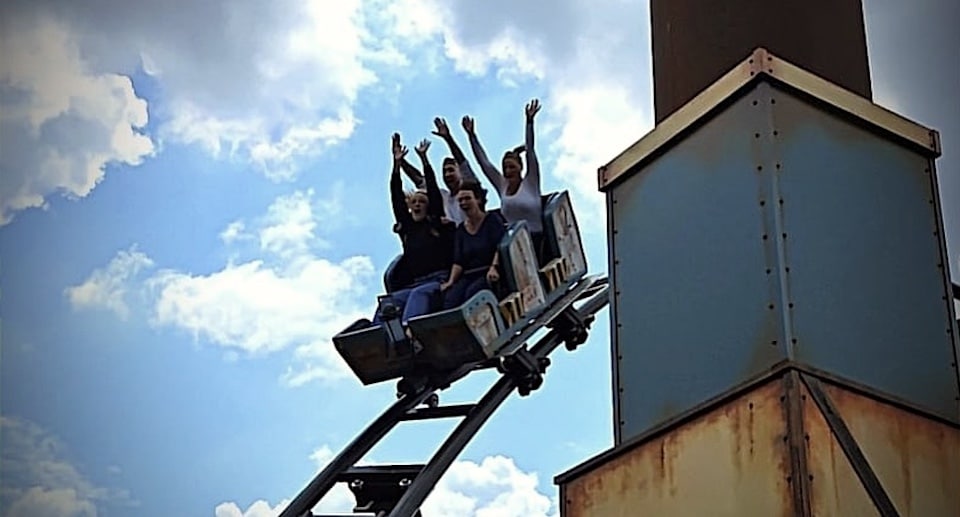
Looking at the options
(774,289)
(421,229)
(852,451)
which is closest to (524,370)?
(421,229)

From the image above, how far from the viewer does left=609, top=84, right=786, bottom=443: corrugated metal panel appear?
226 centimetres

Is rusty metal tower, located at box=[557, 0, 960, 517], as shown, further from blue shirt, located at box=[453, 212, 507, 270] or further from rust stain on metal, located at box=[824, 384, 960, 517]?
blue shirt, located at box=[453, 212, 507, 270]

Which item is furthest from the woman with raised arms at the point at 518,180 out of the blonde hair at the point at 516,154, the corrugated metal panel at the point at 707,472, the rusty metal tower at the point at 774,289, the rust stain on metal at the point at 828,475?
the rust stain on metal at the point at 828,475

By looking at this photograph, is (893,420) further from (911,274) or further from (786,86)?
(786,86)

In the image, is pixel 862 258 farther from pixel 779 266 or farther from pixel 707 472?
pixel 707 472

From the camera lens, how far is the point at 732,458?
6.79ft

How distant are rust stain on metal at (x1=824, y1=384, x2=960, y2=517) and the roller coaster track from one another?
265 cm

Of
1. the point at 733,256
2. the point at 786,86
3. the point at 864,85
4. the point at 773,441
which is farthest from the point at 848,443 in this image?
the point at 864,85

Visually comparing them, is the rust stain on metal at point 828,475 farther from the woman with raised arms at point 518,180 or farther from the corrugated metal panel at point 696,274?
the woman with raised arms at point 518,180

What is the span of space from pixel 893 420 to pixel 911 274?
0.44 metres

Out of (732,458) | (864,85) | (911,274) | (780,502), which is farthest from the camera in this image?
(864,85)

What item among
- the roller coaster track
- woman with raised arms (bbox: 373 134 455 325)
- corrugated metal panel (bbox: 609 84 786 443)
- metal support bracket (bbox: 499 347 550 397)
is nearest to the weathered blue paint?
corrugated metal panel (bbox: 609 84 786 443)

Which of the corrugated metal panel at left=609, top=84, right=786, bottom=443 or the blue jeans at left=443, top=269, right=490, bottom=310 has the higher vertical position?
the blue jeans at left=443, top=269, right=490, bottom=310

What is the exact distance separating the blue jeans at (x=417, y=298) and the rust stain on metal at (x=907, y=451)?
336 cm
